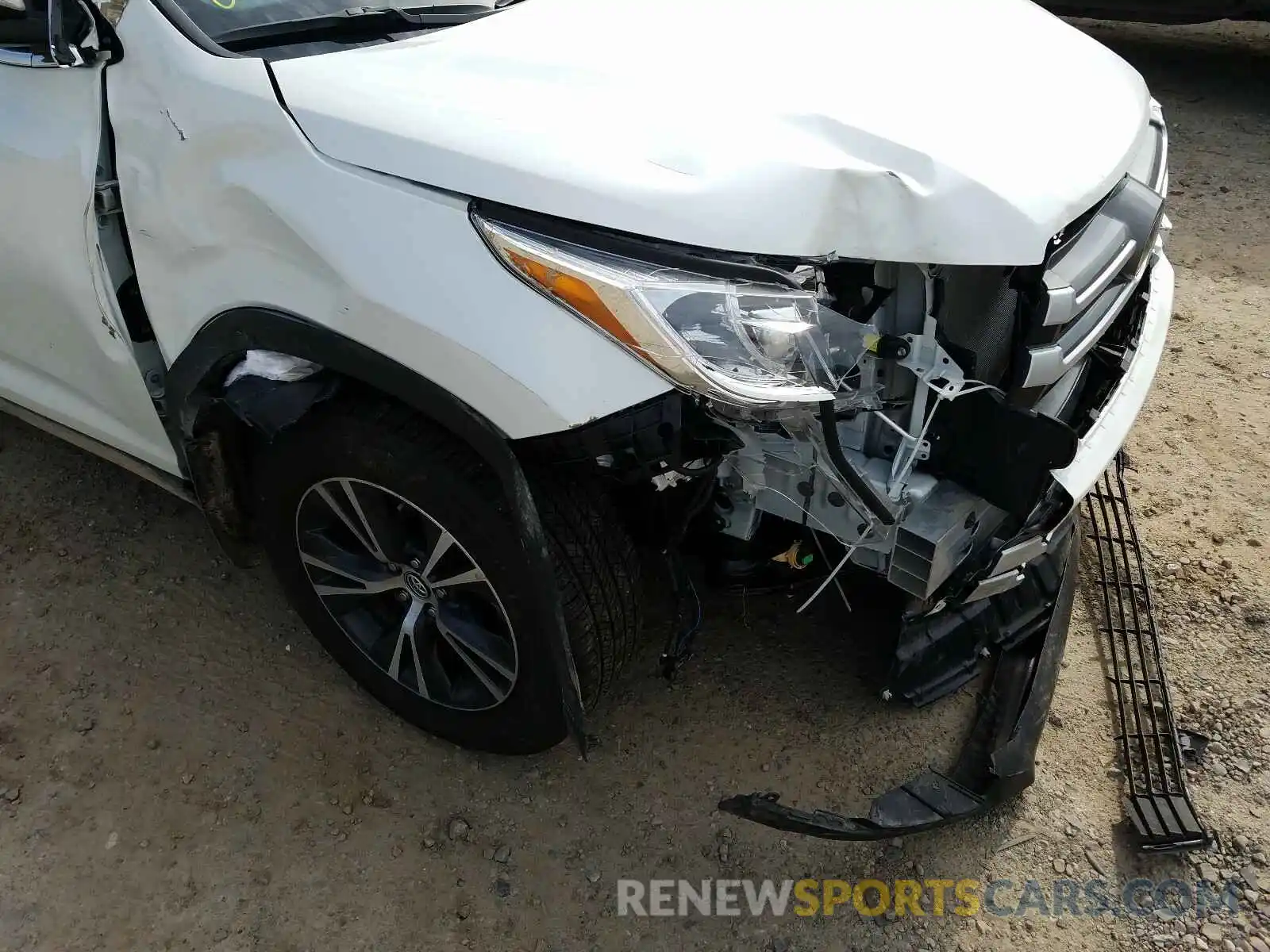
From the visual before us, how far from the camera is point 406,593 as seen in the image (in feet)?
6.92

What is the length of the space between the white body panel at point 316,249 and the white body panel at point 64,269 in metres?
0.16

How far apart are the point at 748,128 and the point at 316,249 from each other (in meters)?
0.81

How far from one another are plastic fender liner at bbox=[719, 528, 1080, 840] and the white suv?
0.9 inches

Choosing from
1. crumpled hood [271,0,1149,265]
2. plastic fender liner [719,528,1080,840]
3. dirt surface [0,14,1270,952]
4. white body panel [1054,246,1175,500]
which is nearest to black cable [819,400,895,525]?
crumpled hood [271,0,1149,265]

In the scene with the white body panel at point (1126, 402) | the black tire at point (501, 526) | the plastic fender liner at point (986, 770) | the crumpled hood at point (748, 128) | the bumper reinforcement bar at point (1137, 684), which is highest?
the crumpled hood at point (748, 128)

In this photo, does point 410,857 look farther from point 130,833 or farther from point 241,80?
point 241,80

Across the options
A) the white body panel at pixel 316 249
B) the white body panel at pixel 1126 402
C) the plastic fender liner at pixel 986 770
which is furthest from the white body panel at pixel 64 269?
the white body panel at pixel 1126 402

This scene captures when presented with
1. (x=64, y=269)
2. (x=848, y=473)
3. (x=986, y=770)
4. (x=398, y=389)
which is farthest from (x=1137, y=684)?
(x=64, y=269)

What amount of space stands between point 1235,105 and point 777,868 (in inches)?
257

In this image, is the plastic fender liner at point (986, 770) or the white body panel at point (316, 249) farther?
the plastic fender liner at point (986, 770)

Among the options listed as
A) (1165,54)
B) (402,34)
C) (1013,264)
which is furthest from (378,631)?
(1165,54)

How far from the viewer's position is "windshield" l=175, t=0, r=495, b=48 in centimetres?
185

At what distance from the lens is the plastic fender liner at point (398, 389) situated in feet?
5.28

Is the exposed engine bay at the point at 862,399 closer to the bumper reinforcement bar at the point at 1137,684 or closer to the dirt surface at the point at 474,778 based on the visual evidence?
the dirt surface at the point at 474,778
